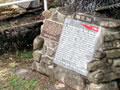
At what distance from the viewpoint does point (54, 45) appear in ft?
14.7

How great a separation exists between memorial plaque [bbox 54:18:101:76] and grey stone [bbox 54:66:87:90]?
0.25 feet

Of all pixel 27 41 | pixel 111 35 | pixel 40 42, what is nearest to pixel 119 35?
pixel 111 35

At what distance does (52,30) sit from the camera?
4.51 meters

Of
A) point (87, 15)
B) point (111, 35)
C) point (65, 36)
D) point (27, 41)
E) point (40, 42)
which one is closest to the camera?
point (111, 35)

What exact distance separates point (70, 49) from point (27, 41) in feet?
6.07

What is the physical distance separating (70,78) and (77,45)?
0.55 meters

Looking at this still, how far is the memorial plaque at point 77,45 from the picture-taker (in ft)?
12.8

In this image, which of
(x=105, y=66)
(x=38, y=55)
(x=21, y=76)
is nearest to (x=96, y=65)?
(x=105, y=66)

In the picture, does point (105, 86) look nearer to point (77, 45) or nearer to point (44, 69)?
point (77, 45)

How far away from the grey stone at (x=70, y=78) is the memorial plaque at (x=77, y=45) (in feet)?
0.25

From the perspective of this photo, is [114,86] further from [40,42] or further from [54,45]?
[40,42]

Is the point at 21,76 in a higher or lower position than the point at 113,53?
lower

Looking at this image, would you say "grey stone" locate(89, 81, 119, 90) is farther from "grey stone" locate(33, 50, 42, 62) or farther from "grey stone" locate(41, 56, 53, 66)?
"grey stone" locate(33, 50, 42, 62)

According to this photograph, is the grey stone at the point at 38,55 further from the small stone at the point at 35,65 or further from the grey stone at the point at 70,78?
the grey stone at the point at 70,78
